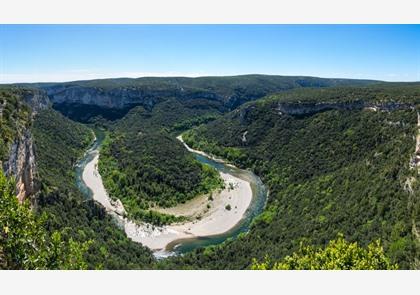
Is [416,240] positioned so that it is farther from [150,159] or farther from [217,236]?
[150,159]

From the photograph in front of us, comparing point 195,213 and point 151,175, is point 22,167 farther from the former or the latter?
point 151,175

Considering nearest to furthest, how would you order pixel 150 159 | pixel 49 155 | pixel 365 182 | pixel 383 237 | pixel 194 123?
pixel 383 237 < pixel 365 182 < pixel 49 155 < pixel 150 159 < pixel 194 123

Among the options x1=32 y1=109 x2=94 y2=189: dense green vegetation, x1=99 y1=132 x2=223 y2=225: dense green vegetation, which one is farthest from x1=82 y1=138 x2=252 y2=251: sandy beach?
x1=32 y1=109 x2=94 y2=189: dense green vegetation

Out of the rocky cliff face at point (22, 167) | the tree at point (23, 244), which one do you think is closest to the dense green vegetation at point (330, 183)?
the rocky cliff face at point (22, 167)

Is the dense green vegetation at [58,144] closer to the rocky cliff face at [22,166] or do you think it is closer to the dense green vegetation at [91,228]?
the dense green vegetation at [91,228]

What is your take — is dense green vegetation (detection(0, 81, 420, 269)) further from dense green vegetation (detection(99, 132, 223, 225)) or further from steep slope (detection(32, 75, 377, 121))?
steep slope (detection(32, 75, 377, 121))

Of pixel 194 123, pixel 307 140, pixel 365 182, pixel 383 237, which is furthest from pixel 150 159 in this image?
pixel 194 123

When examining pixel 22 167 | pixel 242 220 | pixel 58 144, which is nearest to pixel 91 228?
pixel 22 167
